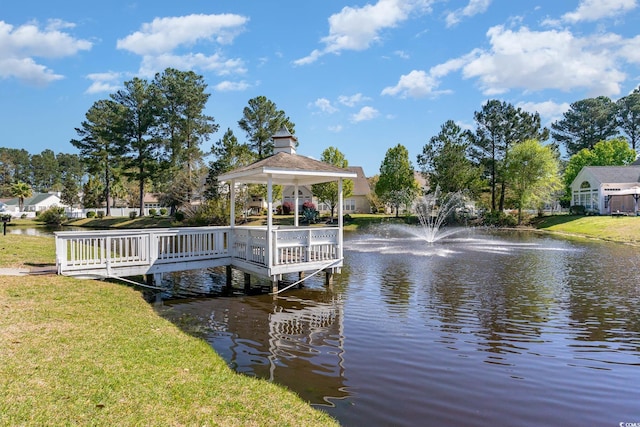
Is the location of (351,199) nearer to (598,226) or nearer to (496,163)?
(496,163)

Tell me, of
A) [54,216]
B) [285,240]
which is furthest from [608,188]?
[54,216]

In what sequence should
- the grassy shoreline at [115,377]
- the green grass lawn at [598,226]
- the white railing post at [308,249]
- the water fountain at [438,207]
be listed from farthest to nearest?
1. the water fountain at [438,207]
2. the green grass lawn at [598,226]
3. the white railing post at [308,249]
4. the grassy shoreline at [115,377]

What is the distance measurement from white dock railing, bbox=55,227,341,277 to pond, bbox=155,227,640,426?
3.10ft

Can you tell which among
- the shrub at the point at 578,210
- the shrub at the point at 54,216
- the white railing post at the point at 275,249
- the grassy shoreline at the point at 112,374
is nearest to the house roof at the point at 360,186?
the shrub at the point at 578,210

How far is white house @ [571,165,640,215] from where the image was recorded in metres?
39.9

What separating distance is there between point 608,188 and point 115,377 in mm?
47786

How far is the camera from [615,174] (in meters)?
41.9

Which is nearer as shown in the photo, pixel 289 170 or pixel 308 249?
pixel 289 170

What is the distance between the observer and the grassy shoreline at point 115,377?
383cm

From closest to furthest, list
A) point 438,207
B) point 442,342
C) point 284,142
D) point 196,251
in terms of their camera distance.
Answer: point 442,342, point 196,251, point 284,142, point 438,207

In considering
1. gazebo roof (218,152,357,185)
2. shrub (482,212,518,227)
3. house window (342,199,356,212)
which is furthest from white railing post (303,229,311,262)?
house window (342,199,356,212)

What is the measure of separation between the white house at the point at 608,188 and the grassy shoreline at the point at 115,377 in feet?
146

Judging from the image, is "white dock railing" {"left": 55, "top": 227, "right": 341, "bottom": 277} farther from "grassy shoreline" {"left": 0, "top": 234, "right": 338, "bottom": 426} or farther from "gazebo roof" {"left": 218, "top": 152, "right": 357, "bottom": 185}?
"grassy shoreline" {"left": 0, "top": 234, "right": 338, "bottom": 426}

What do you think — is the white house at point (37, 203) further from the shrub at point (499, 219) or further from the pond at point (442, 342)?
the pond at point (442, 342)
